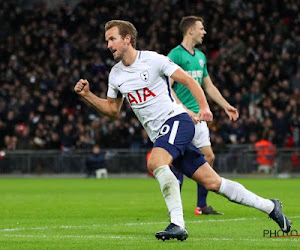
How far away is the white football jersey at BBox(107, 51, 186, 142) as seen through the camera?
859cm

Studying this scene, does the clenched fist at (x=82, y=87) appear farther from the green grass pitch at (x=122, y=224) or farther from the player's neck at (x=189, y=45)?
the player's neck at (x=189, y=45)

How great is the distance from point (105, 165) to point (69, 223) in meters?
18.4

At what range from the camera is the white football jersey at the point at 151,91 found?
859 centimetres

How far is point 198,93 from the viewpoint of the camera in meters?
8.27

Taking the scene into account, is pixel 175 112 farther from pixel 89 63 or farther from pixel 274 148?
pixel 89 63

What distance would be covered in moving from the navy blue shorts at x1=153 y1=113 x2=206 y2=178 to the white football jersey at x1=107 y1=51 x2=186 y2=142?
0.09m

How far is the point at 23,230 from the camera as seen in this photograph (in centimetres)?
986

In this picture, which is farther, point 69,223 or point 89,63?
point 89,63

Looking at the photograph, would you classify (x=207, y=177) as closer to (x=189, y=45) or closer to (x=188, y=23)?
(x=189, y=45)

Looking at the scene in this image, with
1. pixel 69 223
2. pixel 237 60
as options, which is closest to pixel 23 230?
pixel 69 223

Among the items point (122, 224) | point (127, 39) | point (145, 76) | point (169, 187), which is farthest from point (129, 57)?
point (122, 224)

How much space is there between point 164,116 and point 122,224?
238 centimetres

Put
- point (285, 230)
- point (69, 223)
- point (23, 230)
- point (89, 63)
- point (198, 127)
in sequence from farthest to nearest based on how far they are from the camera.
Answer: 1. point (89, 63)
2. point (198, 127)
3. point (69, 223)
4. point (23, 230)
5. point (285, 230)

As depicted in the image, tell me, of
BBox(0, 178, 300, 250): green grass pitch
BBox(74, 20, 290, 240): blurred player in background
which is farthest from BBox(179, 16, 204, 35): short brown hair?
BBox(74, 20, 290, 240): blurred player in background
